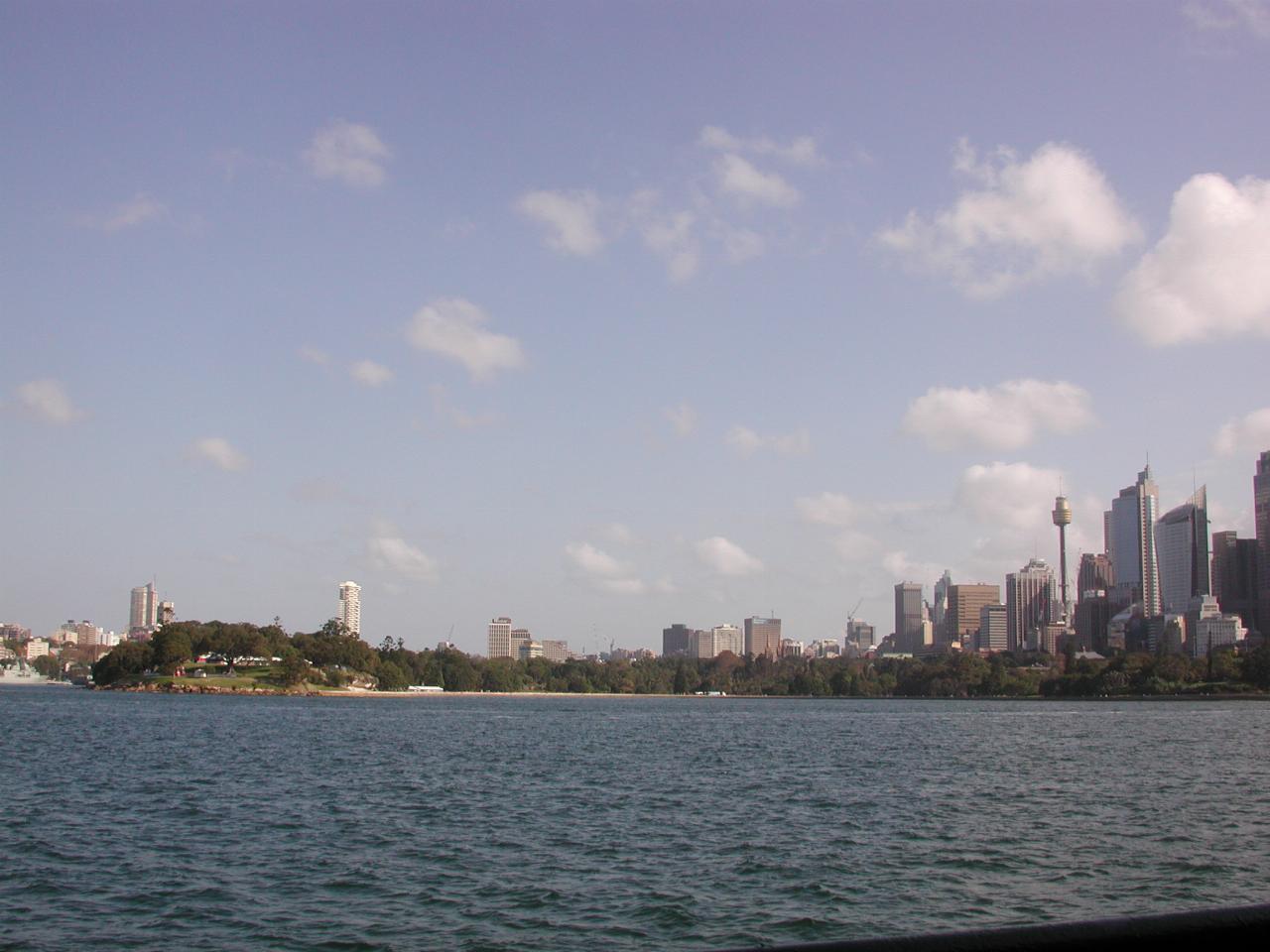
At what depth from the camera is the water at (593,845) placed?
A: 84.4ft

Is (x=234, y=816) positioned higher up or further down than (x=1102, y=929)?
further down

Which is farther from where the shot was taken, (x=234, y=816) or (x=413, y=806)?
(x=413, y=806)

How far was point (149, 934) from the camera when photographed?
2436cm

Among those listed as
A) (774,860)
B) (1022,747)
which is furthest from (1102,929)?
(1022,747)

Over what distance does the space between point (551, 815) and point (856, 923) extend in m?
19.6

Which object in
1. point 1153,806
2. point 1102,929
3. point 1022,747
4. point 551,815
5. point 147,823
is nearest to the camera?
point 1102,929

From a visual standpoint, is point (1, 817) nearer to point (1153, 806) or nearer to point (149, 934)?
point (149, 934)

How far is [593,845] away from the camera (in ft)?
119

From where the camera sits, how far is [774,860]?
33.1 m

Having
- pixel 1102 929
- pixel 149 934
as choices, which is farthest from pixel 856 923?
pixel 1102 929

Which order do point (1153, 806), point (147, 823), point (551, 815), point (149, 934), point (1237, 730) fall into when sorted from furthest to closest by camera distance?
point (1237, 730) < point (1153, 806) < point (551, 815) < point (147, 823) < point (149, 934)

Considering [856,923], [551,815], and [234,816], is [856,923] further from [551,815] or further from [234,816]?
[234,816]

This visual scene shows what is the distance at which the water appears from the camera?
25.7m

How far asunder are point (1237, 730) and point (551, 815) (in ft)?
309
